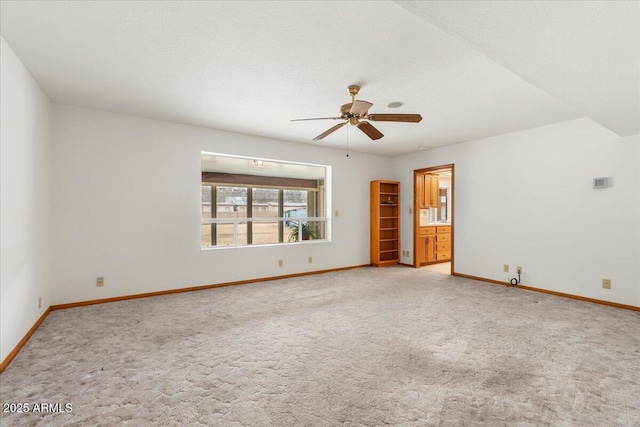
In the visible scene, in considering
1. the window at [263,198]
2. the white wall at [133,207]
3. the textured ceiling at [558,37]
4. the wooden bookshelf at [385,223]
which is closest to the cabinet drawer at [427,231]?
the wooden bookshelf at [385,223]

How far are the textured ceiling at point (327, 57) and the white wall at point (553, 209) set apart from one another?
50cm

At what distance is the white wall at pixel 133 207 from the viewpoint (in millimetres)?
3822

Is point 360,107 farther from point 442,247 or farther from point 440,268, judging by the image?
point 442,247

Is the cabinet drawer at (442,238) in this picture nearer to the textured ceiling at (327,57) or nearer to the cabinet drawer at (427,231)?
the cabinet drawer at (427,231)

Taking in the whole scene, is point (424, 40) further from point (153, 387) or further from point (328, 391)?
point (153, 387)

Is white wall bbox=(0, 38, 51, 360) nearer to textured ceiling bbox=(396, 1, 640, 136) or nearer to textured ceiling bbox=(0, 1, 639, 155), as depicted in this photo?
textured ceiling bbox=(0, 1, 639, 155)

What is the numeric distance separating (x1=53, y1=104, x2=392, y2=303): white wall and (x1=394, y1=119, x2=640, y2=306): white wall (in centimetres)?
368

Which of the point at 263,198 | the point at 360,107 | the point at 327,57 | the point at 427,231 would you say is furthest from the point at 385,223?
the point at 327,57

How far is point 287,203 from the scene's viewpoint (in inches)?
320

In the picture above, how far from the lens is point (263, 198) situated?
7.93 meters

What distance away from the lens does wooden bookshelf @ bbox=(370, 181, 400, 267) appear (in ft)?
21.9

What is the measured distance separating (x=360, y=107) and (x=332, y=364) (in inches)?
90.7

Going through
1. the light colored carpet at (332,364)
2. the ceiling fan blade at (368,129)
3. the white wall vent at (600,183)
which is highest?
the ceiling fan blade at (368,129)

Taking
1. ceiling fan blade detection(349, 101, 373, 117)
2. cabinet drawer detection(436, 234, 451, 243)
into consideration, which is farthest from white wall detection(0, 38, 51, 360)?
cabinet drawer detection(436, 234, 451, 243)
